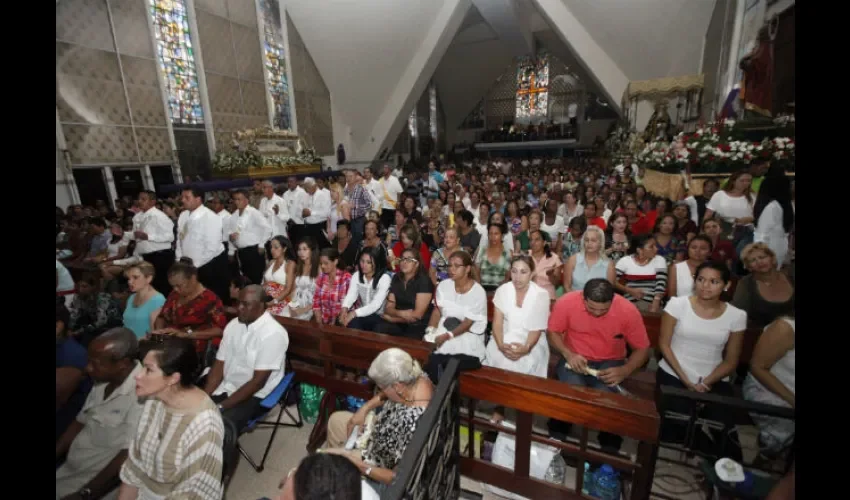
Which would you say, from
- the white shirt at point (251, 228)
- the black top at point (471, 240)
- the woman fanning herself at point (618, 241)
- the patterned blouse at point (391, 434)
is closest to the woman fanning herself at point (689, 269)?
the woman fanning herself at point (618, 241)

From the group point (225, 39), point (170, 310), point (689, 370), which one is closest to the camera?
point (689, 370)

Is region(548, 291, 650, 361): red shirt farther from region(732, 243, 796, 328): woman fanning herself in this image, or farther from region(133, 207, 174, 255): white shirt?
region(133, 207, 174, 255): white shirt

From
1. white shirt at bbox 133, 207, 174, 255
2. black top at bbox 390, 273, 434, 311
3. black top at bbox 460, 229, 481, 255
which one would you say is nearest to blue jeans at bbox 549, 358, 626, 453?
black top at bbox 390, 273, 434, 311

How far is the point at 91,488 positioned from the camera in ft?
6.00

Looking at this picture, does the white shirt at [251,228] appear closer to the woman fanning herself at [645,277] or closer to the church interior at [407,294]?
the church interior at [407,294]

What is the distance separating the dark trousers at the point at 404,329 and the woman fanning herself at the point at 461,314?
33 centimetres

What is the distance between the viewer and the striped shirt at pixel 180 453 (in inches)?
60.1

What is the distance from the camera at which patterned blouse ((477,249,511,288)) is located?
12.6 ft

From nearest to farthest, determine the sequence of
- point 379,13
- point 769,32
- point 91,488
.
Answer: point 91,488 → point 769,32 → point 379,13

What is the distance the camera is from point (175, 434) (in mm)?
1563

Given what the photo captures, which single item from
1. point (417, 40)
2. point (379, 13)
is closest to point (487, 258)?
point (379, 13)
